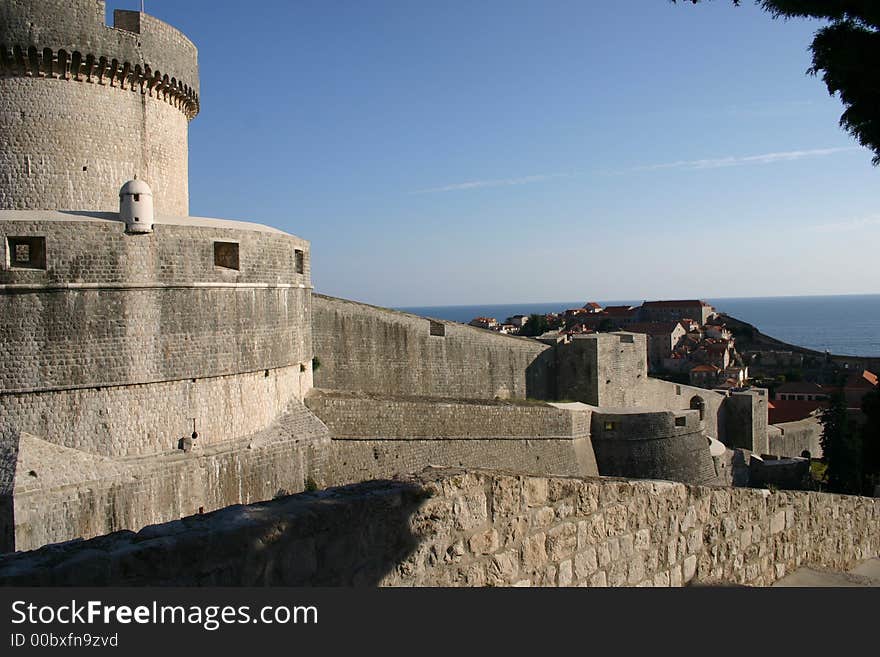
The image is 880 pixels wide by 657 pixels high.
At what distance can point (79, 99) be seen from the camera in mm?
11914

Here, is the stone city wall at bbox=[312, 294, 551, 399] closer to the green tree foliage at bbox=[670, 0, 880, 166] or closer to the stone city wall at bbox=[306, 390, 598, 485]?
the stone city wall at bbox=[306, 390, 598, 485]

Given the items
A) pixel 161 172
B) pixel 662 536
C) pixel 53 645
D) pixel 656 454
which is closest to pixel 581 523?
pixel 662 536

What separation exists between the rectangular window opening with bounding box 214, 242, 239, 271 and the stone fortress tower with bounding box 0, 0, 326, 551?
0.02 m

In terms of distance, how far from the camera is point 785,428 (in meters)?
32.9

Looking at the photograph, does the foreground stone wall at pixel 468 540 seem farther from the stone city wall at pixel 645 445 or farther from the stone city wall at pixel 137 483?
the stone city wall at pixel 645 445

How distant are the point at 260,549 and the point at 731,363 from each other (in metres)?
58.5

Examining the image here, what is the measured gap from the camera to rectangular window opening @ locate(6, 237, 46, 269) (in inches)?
390

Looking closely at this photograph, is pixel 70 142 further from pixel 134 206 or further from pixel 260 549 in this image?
pixel 260 549

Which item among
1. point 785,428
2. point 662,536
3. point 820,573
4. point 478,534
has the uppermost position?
point 478,534

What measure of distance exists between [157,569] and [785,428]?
3472cm

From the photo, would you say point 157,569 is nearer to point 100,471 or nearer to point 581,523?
point 581,523

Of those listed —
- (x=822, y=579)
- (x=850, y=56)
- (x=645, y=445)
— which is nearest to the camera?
(x=822, y=579)

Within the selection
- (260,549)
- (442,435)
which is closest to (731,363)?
(442,435)

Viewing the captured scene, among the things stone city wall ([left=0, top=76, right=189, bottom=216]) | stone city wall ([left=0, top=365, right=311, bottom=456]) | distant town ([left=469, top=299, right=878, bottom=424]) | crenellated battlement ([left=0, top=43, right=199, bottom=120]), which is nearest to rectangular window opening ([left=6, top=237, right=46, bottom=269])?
stone city wall ([left=0, top=365, right=311, bottom=456])
